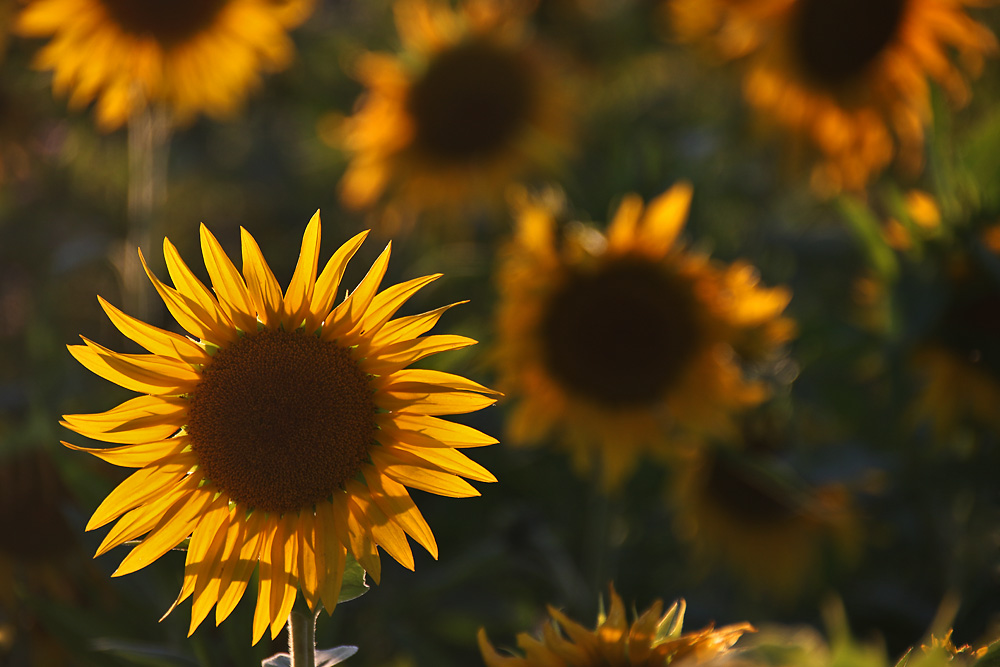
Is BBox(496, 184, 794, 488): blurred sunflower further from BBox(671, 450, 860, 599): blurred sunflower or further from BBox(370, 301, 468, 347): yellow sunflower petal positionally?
BBox(370, 301, 468, 347): yellow sunflower petal

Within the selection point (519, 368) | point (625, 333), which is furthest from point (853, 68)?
point (519, 368)

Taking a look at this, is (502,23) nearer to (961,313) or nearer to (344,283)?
(344,283)

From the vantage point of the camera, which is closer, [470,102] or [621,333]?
[621,333]

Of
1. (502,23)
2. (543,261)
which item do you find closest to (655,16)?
(502,23)

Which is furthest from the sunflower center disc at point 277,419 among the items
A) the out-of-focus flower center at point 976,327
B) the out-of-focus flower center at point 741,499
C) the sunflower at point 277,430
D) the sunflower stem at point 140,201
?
the out-of-focus flower center at point 741,499

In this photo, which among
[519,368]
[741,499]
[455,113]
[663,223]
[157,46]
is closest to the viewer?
[663,223]

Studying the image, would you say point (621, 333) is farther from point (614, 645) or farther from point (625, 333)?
point (614, 645)

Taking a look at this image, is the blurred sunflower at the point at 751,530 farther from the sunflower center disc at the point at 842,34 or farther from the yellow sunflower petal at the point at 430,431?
the yellow sunflower petal at the point at 430,431
